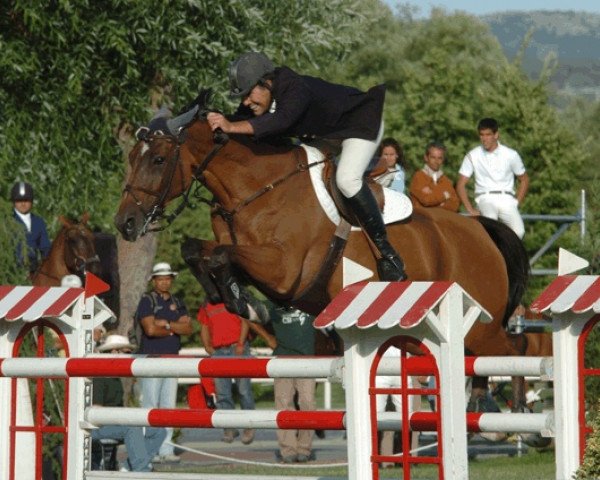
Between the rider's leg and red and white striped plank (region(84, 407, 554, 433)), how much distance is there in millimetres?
2564

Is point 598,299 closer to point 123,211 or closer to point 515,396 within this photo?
point 123,211

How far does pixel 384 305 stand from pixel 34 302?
82.4 inches

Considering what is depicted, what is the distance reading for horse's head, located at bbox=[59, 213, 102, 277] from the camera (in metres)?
14.7

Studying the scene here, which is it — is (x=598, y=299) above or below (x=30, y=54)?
below

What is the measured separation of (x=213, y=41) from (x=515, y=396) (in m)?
11.3

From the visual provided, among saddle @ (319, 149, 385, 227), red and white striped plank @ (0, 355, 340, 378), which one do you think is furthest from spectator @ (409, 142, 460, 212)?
red and white striped plank @ (0, 355, 340, 378)

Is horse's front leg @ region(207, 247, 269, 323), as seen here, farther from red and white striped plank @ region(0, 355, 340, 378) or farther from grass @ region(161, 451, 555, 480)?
grass @ region(161, 451, 555, 480)

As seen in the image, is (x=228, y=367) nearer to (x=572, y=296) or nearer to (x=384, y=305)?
(x=384, y=305)

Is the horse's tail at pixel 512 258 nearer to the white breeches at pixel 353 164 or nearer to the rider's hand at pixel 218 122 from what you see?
the white breeches at pixel 353 164

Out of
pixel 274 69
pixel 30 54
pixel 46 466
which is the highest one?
pixel 30 54

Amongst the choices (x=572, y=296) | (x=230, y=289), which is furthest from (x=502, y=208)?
(x=572, y=296)

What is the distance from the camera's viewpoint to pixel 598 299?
606 centimetres

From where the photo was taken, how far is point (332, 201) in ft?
31.7

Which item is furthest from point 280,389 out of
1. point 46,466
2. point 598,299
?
point 598,299
